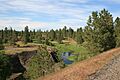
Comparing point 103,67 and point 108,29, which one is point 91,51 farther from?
point 103,67

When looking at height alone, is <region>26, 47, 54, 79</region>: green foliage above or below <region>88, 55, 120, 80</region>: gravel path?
below

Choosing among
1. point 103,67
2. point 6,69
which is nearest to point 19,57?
point 6,69

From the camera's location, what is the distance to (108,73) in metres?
24.2

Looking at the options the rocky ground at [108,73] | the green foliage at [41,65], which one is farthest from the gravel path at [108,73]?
the green foliage at [41,65]

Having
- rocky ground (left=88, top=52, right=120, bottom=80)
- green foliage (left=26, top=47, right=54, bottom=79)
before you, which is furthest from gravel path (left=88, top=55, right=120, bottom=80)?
green foliage (left=26, top=47, right=54, bottom=79)

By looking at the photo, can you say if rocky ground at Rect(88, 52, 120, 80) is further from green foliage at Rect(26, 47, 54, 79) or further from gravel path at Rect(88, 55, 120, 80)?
green foliage at Rect(26, 47, 54, 79)

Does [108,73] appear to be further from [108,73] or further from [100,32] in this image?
[100,32]

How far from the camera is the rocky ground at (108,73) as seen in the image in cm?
2254

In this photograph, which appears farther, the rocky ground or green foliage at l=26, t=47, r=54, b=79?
green foliage at l=26, t=47, r=54, b=79

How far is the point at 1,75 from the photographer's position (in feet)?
229

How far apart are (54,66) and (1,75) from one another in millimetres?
14704

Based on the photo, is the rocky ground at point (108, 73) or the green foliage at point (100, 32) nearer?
the rocky ground at point (108, 73)

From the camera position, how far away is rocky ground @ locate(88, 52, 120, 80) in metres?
22.5

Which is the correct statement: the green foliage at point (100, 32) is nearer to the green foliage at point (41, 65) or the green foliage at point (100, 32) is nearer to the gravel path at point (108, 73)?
the green foliage at point (41, 65)
